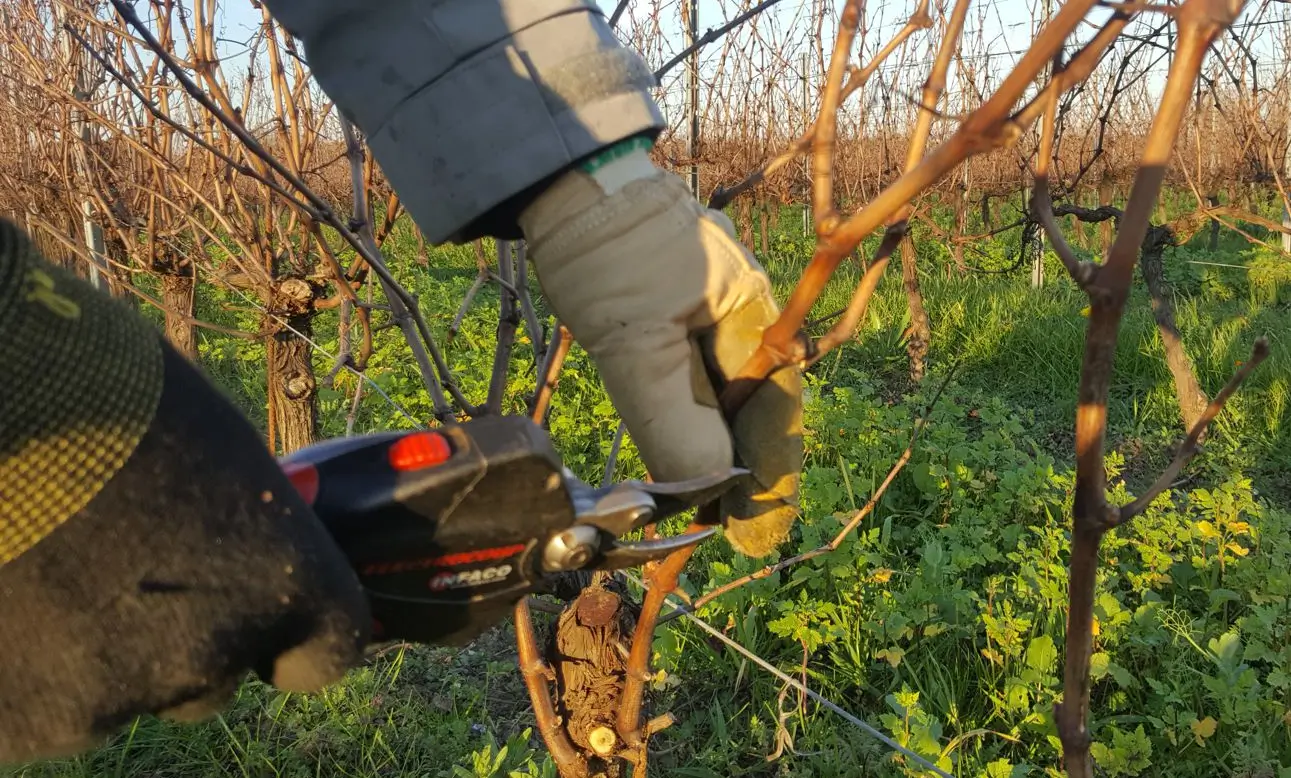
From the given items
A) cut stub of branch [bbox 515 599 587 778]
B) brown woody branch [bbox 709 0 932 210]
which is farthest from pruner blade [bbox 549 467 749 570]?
cut stub of branch [bbox 515 599 587 778]

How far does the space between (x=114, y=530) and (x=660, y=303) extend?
1.79 feet

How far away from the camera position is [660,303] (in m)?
0.93

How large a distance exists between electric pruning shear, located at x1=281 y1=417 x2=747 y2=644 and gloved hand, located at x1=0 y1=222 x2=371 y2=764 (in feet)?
0.40

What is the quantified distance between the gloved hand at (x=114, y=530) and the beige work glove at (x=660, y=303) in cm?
40

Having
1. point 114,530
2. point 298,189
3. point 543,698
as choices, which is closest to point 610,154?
point 114,530

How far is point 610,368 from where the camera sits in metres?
0.97

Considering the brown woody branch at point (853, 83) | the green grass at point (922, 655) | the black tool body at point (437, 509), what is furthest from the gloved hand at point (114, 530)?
the green grass at point (922, 655)

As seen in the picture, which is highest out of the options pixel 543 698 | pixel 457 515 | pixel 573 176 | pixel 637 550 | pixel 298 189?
pixel 298 189

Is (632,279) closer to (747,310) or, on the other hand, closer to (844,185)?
(747,310)

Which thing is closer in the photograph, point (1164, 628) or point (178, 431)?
point (178, 431)

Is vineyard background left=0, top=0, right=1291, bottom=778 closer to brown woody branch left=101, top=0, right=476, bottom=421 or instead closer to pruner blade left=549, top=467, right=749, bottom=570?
brown woody branch left=101, top=0, right=476, bottom=421

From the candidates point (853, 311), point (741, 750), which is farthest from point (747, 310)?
point (741, 750)

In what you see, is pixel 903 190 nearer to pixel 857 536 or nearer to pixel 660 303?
pixel 660 303

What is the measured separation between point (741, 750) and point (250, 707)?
4.56 ft
